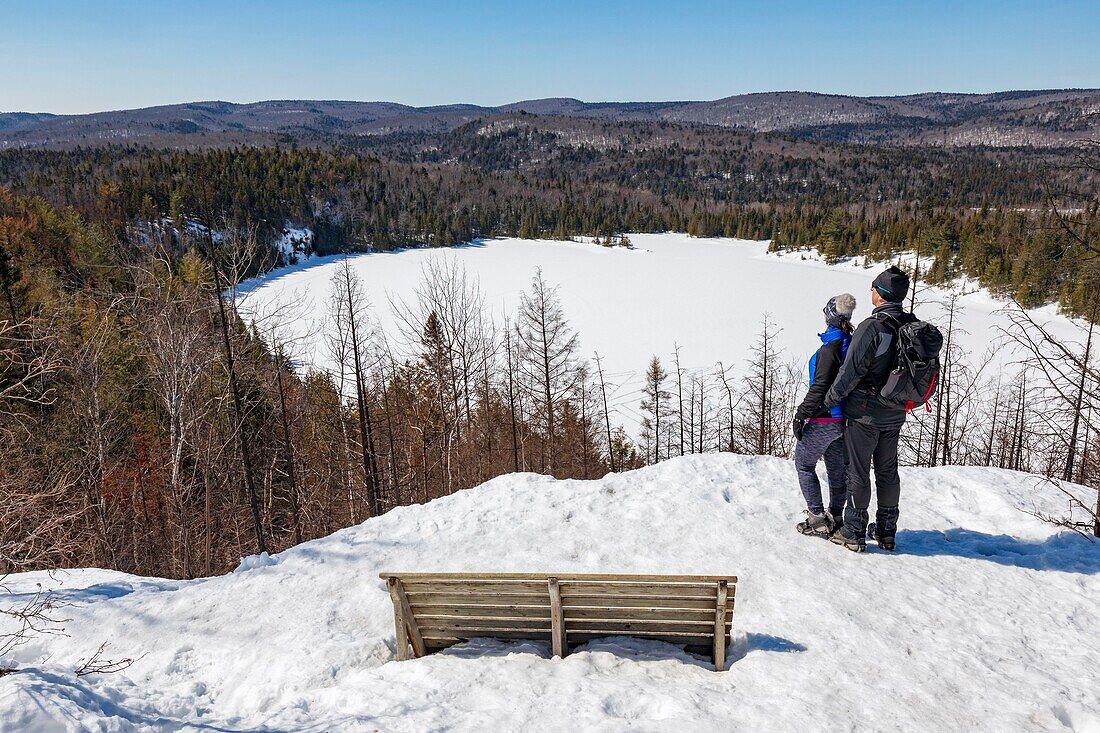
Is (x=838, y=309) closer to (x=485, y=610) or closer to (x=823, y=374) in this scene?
(x=823, y=374)

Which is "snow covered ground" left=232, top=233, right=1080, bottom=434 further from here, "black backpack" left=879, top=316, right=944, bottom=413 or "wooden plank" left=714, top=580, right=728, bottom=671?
"black backpack" left=879, top=316, right=944, bottom=413

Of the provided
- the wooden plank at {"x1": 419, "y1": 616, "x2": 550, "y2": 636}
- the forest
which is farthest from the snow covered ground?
the wooden plank at {"x1": 419, "y1": 616, "x2": 550, "y2": 636}

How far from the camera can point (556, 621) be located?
4691 mm

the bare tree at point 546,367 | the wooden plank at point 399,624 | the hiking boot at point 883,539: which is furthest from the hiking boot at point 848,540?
the bare tree at point 546,367

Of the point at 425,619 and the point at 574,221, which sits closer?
the point at 425,619

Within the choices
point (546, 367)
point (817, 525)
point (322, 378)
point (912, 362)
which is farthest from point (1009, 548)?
point (322, 378)

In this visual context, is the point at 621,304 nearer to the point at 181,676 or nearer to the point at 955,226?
the point at 955,226

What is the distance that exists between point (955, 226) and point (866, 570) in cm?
10488

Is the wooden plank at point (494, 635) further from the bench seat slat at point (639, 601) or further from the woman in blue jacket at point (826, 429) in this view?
the woman in blue jacket at point (826, 429)

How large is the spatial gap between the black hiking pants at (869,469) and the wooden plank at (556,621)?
10.5ft

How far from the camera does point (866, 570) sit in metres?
5.75

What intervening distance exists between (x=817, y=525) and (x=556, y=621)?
340cm

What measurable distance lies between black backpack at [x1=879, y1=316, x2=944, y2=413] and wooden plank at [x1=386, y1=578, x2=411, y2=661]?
15.0 feet

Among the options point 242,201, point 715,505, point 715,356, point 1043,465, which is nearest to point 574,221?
point 242,201
